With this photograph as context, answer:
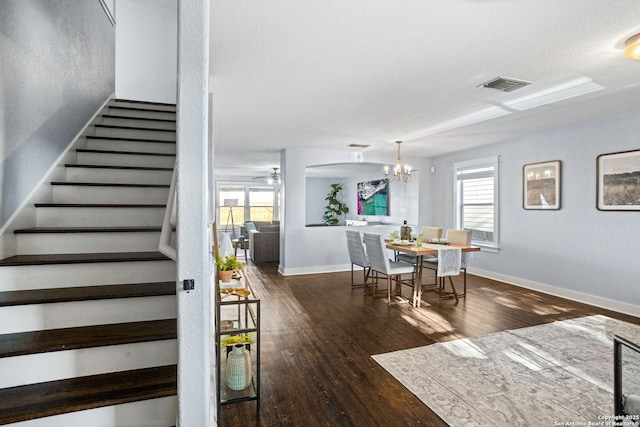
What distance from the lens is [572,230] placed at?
451 centimetres

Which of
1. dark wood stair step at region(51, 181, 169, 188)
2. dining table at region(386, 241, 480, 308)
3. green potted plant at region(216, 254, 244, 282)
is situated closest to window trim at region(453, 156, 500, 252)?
dining table at region(386, 241, 480, 308)

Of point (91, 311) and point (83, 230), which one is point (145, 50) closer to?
point (83, 230)

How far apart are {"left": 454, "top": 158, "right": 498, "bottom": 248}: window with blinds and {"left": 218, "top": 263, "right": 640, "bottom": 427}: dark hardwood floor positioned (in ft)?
3.02

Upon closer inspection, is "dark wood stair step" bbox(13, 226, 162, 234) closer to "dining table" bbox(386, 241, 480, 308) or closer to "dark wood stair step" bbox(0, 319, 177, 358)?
"dark wood stair step" bbox(0, 319, 177, 358)

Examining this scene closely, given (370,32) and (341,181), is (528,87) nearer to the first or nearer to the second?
(370,32)

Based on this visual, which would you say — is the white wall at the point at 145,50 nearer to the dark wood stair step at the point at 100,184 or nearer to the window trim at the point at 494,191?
the dark wood stair step at the point at 100,184

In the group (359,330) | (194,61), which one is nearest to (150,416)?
(194,61)

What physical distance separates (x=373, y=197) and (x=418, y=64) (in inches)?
283

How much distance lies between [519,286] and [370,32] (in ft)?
15.8

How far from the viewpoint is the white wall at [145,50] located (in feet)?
14.9

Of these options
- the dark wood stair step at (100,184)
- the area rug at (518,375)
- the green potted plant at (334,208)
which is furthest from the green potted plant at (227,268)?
the green potted plant at (334,208)

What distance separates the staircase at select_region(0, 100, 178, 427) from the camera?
138cm

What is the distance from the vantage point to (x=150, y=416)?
1.42 meters

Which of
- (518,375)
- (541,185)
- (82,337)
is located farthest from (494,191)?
(82,337)
